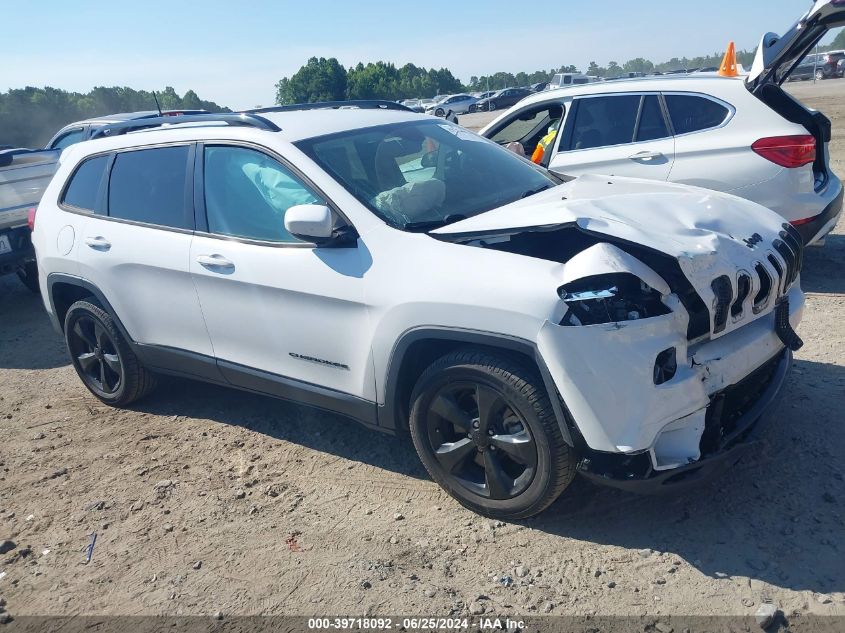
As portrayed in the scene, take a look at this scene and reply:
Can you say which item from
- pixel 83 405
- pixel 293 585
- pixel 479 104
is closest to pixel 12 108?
pixel 479 104

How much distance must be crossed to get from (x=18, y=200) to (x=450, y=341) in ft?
20.9

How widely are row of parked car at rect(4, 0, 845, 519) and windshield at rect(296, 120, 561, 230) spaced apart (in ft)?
0.06

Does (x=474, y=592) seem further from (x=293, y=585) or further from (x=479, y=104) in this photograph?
(x=479, y=104)

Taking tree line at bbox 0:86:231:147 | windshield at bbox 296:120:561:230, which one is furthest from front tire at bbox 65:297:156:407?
tree line at bbox 0:86:231:147

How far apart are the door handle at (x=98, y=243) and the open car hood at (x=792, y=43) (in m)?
4.90

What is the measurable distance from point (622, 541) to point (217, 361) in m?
2.42

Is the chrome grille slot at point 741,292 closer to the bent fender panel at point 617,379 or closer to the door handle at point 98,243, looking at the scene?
the bent fender panel at point 617,379

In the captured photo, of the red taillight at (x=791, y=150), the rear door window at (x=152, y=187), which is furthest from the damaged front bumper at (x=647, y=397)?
the red taillight at (x=791, y=150)

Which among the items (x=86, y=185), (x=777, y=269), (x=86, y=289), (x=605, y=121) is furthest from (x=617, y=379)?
(x=605, y=121)

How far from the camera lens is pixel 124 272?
4.52 meters

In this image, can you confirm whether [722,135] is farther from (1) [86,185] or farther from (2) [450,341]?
(1) [86,185]

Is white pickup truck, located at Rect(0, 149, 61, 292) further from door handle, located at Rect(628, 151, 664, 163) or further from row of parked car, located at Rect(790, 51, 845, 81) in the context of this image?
row of parked car, located at Rect(790, 51, 845, 81)

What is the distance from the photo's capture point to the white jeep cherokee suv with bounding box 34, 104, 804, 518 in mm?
2871

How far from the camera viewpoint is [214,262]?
4.00 metres
